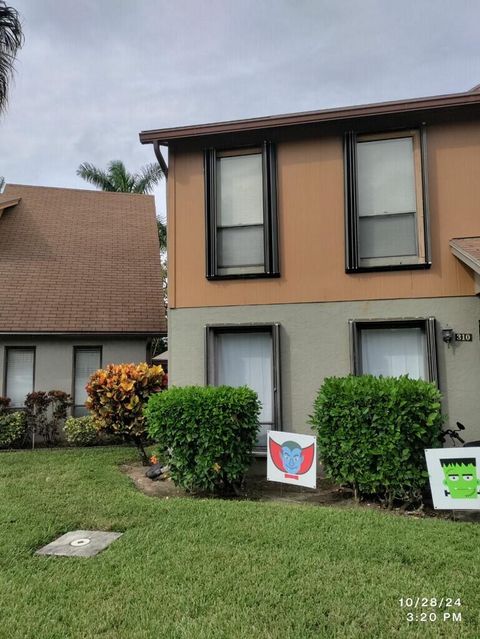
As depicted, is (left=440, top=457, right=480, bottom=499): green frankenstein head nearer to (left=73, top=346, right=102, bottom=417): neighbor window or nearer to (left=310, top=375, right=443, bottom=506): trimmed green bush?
(left=310, top=375, right=443, bottom=506): trimmed green bush

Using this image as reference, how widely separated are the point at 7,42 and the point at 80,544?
33.3ft

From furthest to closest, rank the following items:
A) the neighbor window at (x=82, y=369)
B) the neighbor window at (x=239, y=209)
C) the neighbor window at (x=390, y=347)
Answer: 1. the neighbor window at (x=82, y=369)
2. the neighbor window at (x=239, y=209)
3. the neighbor window at (x=390, y=347)

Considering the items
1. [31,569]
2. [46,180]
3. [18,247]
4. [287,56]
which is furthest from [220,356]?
[46,180]

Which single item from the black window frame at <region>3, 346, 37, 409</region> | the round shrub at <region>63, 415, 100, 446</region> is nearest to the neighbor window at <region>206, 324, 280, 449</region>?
the round shrub at <region>63, 415, 100, 446</region>

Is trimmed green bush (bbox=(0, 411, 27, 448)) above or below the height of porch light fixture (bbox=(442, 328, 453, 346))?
below

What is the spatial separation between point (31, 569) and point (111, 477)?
367cm

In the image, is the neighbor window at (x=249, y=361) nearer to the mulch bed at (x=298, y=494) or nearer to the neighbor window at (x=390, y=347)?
the mulch bed at (x=298, y=494)

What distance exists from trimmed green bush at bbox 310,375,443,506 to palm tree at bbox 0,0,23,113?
9511mm

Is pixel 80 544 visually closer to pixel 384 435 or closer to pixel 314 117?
pixel 384 435

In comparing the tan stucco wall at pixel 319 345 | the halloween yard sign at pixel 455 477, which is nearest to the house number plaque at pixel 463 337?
the tan stucco wall at pixel 319 345

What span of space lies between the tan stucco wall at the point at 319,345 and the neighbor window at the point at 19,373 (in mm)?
5826

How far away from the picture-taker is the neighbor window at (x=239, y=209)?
8344mm

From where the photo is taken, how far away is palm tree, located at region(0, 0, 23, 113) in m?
10.0

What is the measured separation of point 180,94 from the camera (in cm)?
1188
